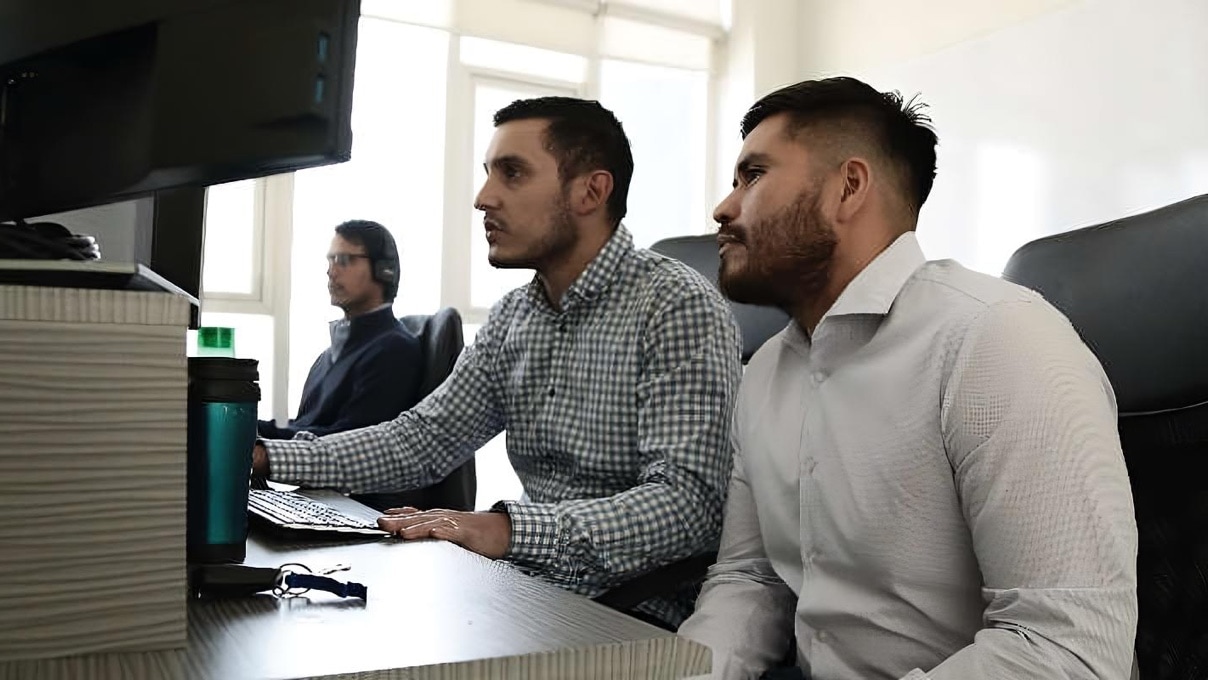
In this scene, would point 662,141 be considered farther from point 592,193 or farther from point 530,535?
point 530,535

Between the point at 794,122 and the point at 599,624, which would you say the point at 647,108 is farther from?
the point at 599,624

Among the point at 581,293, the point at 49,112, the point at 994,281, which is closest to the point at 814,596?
the point at 994,281

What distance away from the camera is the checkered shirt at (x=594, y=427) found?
135cm

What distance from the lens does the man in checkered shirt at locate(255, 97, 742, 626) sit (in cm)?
134

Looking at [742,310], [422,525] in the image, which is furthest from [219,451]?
[742,310]

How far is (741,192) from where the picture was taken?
1.29 metres

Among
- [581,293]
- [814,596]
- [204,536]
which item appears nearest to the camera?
[204,536]

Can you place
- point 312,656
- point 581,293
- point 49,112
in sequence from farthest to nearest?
point 581,293 < point 49,112 < point 312,656

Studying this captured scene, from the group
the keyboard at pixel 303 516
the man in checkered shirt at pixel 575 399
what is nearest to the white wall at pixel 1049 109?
the man in checkered shirt at pixel 575 399

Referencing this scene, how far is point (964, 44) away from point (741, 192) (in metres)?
2.84

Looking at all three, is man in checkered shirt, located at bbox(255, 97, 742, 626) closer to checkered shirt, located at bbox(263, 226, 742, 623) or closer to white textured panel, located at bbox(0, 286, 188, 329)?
checkered shirt, located at bbox(263, 226, 742, 623)

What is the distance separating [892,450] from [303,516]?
2.06 ft

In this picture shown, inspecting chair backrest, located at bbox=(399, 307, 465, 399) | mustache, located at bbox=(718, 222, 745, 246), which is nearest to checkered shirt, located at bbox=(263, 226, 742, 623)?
mustache, located at bbox=(718, 222, 745, 246)

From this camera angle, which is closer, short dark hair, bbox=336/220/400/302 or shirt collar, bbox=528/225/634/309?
shirt collar, bbox=528/225/634/309
